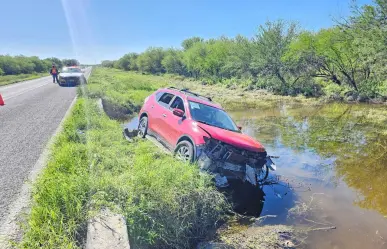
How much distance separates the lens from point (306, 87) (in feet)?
104

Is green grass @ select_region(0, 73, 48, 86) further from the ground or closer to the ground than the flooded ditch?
further from the ground

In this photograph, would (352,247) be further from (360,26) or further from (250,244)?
(360,26)

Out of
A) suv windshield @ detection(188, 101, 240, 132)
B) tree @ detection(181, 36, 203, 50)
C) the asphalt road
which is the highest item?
tree @ detection(181, 36, 203, 50)

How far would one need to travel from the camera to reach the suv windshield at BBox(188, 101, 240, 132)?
7391 millimetres

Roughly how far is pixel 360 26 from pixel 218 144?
21643 mm

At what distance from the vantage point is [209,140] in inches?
246

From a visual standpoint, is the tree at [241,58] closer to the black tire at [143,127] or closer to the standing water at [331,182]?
the standing water at [331,182]

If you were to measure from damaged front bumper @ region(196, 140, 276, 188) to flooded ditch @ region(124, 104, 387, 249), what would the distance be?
0.50 m

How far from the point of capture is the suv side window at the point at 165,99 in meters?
8.64

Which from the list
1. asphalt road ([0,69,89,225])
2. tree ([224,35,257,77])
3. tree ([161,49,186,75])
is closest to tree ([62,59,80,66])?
tree ([161,49,186,75])

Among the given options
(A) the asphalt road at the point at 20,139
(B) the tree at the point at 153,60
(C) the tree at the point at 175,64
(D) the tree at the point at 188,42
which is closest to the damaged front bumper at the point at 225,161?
(A) the asphalt road at the point at 20,139

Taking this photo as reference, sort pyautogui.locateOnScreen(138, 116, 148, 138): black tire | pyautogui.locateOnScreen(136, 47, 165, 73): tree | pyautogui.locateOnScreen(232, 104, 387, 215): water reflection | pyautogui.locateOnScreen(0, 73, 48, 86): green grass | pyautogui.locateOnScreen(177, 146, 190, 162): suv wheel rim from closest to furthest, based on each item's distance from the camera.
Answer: pyautogui.locateOnScreen(177, 146, 190, 162): suv wheel rim → pyautogui.locateOnScreen(232, 104, 387, 215): water reflection → pyautogui.locateOnScreen(138, 116, 148, 138): black tire → pyautogui.locateOnScreen(0, 73, 48, 86): green grass → pyautogui.locateOnScreen(136, 47, 165, 73): tree

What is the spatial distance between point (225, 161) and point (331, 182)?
3303 millimetres

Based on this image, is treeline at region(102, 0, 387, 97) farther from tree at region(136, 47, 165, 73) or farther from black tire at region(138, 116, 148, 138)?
tree at region(136, 47, 165, 73)
